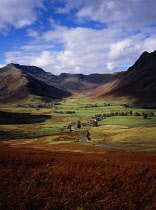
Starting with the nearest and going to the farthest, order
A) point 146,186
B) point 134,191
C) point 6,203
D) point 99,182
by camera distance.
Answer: point 6,203 → point 134,191 → point 146,186 → point 99,182

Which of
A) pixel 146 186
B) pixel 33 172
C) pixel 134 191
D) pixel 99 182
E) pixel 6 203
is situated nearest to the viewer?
pixel 6 203

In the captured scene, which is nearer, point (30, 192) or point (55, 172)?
point (30, 192)

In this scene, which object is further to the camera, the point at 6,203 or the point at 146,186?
the point at 146,186

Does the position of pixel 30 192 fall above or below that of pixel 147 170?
above

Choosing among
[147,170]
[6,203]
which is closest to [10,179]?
[6,203]

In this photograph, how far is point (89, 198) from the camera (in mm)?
12453

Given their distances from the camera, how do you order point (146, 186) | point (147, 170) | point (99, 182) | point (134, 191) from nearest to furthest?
point (134, 191) → point (146, 186) → point (99, 182) → point (147, 170)

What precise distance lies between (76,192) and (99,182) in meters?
3.33

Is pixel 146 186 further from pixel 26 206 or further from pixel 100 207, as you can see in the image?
pixel 26 206

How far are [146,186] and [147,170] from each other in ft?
16.2

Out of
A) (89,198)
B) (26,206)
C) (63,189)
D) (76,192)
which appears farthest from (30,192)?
(89,198)

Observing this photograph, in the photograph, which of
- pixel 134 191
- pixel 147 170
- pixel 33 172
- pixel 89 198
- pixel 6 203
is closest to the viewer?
pixel 6 203

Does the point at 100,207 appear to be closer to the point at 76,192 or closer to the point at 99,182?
the point at 76,192

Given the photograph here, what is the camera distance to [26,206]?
11008mm
